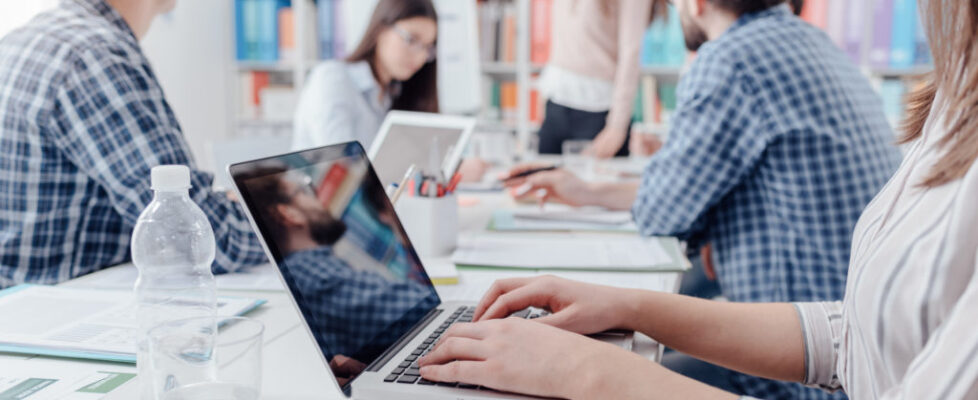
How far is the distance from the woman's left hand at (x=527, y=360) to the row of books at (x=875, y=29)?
291 cm

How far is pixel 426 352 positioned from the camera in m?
0.72

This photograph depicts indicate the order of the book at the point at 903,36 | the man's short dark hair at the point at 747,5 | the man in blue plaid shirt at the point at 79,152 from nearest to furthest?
the man in blue plaid shirt at the point at 79,152 < the man's short dark hair at the point at 747,5 < the book at the point at 903,36

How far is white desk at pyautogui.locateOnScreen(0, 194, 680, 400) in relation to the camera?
0.68m

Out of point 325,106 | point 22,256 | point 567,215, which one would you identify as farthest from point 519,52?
point 22,256

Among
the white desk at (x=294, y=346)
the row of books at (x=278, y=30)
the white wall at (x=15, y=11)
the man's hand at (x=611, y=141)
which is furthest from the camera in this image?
the row of books at (x=278, y=30)

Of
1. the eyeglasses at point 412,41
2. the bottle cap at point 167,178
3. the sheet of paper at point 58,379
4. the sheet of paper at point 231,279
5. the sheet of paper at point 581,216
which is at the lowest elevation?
the sheet of paper at point 581,216

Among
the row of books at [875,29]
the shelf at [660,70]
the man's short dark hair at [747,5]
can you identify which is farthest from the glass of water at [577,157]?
the row of books at [875,29]

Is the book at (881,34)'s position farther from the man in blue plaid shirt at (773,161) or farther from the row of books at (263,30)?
the row of books at (263,30)

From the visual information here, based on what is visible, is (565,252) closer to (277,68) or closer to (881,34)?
(881,34)

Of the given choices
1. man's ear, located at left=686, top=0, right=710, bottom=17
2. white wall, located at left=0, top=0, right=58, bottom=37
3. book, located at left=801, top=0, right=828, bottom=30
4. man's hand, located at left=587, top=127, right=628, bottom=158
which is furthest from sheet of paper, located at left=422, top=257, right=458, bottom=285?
book, located at left=801, top=0, right=828, bottom=30

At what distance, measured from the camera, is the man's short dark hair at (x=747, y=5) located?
1.42 m

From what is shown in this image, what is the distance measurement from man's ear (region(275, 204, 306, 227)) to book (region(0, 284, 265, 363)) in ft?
0.66

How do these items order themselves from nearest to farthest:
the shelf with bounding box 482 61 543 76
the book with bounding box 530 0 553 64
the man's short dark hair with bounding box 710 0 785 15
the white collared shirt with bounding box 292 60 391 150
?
the man's short dark hair with bounding box 710 0 785 15
the white collared shirt with bounding box 292 60 391 150
the book with bounding box 530 0 553 64
the shelf with bounding box 482 61 543 76

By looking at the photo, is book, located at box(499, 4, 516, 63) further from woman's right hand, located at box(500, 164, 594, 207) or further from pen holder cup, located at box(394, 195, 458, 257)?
pen holder cup, located at box(394, 195, 458, 257)
